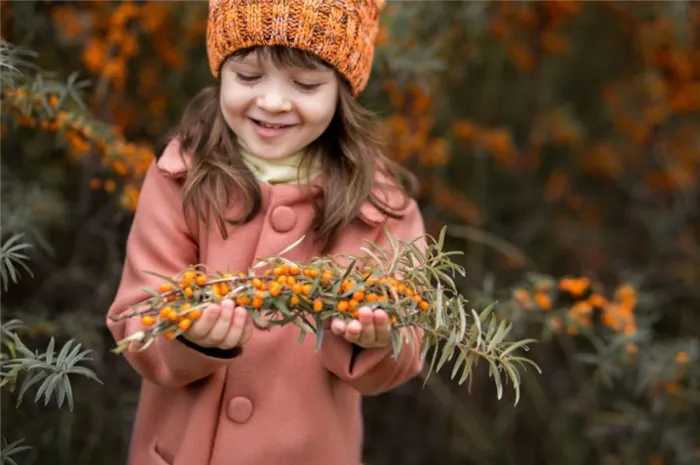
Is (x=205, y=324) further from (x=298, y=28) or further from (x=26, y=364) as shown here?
(x=298, y=28)

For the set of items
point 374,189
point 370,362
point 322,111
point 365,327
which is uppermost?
point 322,111

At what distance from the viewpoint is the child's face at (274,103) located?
5.75ft

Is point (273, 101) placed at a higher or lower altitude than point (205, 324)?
higher

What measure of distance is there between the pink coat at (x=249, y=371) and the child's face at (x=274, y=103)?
9 centimetres

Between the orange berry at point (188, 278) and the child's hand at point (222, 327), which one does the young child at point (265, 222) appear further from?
the orange berry at point (188, 278)

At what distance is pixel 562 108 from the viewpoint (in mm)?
3816

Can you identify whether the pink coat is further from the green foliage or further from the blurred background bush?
the blurred background bush

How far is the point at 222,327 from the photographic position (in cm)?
153

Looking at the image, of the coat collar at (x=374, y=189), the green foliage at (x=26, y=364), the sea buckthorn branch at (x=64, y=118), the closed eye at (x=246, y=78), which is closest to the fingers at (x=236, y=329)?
the green foliage at (x=26, y=364)

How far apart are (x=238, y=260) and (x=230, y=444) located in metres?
0.32

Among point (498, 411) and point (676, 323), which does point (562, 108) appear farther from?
point (498, 411)

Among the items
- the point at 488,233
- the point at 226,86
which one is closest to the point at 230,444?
the point at 226,86

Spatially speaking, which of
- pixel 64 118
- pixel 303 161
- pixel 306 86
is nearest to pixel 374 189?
pixel 303 161

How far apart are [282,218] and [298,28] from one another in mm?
338
